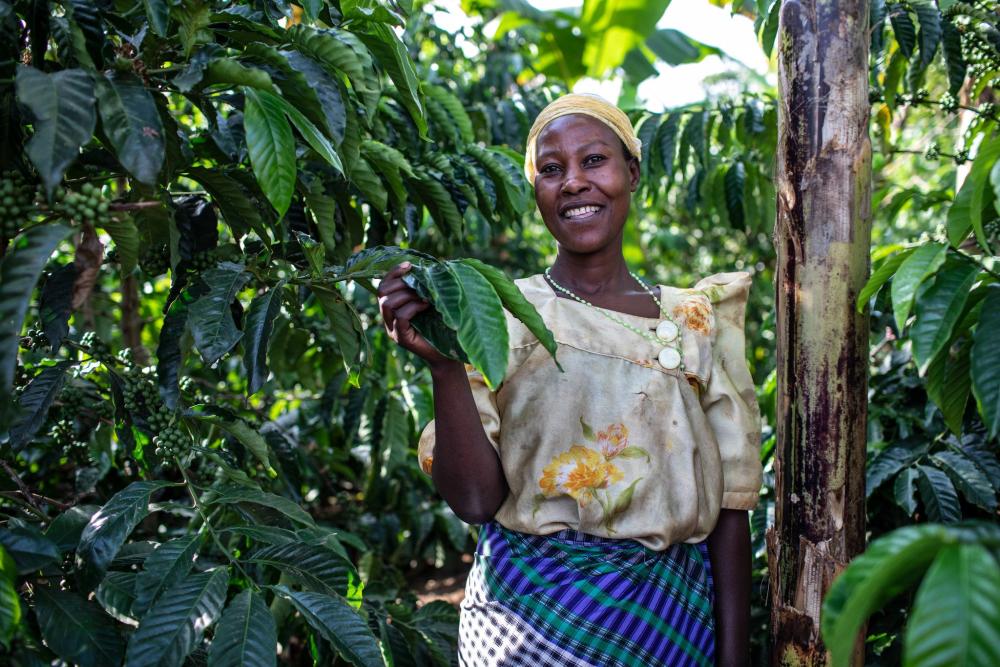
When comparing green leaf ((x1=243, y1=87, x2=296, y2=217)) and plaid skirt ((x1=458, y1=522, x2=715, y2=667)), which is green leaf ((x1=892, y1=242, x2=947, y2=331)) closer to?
plaid skirt ((x1=458, y1=522, x2=715, y2=667))

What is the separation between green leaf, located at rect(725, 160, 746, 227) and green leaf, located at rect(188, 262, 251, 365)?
1.80 meters

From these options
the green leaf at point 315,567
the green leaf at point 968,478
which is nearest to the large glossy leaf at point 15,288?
the green leaf at point 315,567

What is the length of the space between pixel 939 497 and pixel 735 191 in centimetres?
120

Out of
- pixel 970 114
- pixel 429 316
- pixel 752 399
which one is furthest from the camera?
pixel 970 114

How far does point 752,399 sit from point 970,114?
1406 mm

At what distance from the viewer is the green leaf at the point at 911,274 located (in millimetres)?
1143

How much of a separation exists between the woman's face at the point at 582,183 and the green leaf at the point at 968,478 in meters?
0.98

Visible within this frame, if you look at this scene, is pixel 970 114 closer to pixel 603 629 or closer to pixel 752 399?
pixel 752 399

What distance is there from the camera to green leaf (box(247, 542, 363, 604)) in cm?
139

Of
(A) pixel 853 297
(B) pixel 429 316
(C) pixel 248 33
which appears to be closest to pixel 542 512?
(B) pixel 429 316

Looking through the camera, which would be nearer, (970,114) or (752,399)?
(752,399)

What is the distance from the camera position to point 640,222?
623 cm

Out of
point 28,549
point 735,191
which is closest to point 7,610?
point 28,549

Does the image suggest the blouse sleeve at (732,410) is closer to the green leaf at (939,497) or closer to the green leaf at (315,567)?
the green leaf at (939,497)
